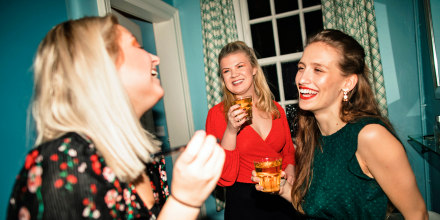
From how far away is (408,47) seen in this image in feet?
9.72

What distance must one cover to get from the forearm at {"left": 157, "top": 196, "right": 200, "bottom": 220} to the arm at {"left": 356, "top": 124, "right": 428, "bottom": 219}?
43.8 inches

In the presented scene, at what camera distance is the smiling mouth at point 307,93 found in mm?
1574

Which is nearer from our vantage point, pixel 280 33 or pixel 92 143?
pixel 92 143

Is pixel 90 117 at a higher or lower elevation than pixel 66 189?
higher

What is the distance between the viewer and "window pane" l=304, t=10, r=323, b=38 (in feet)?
11.7

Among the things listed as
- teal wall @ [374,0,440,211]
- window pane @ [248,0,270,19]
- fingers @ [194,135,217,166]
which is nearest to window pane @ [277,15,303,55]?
window pane @ [248,0,270,19]

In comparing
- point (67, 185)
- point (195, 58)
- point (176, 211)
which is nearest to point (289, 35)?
point (195, 58)

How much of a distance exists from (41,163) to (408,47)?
152 inches

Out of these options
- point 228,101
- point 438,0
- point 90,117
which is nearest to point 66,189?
point 90,117

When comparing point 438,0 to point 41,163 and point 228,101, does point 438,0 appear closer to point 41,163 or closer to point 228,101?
point 228,101

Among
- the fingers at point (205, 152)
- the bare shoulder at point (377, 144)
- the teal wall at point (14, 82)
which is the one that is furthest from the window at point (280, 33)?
the fingers at point (205, 152)

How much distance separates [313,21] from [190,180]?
142 inches

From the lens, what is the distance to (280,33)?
12.5 feet

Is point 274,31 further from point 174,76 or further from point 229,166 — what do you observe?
point 229,166
